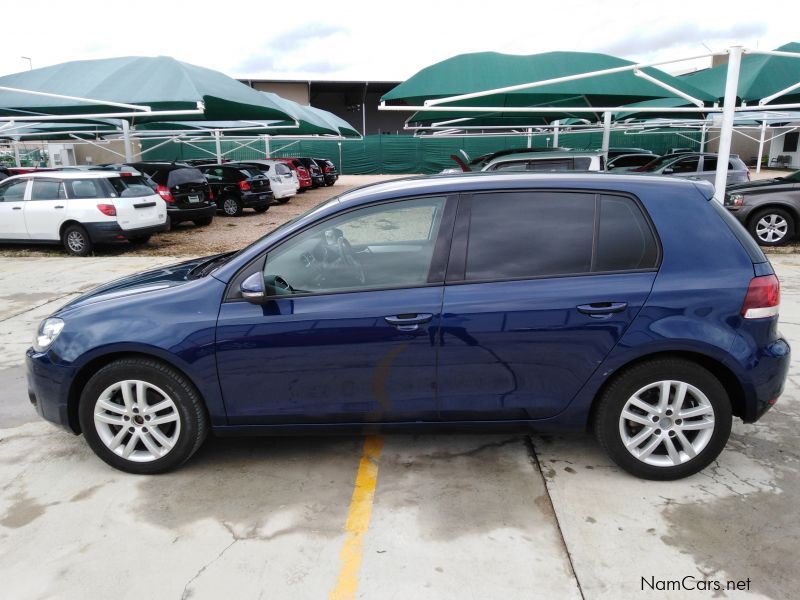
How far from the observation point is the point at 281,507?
323 centimetres

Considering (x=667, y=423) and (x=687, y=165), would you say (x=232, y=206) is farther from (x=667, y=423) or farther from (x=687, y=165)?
(x=667, y=423)

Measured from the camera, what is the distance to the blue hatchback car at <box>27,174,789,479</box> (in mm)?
3197

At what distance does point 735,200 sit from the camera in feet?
35.9

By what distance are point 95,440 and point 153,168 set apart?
40.9 ft

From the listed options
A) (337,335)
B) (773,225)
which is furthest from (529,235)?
(773,225)

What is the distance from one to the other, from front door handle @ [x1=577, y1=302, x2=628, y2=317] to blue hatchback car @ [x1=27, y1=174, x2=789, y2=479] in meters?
0.01

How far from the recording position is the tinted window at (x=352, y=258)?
3352 millimetres

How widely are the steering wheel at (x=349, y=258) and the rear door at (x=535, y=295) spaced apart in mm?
484

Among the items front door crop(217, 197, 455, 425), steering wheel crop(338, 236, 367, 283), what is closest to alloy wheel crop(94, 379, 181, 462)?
front door crop(217, 197, 455, 425)

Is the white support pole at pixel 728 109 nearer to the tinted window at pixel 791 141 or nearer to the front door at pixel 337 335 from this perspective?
the front door at pixel 337 335

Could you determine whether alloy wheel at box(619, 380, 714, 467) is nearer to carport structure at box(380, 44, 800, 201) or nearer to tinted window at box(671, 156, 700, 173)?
carport structure at box(380, 44, 800, 201)

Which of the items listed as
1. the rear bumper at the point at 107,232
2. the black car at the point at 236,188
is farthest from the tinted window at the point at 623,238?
the black car at the point at 236,188

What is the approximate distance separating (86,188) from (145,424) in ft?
30.4

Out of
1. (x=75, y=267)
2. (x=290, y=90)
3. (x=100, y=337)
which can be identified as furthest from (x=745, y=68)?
(x=290, y=90)
